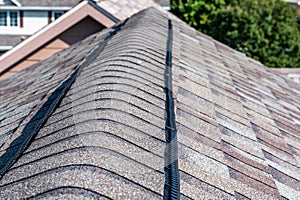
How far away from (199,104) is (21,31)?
57.1ft

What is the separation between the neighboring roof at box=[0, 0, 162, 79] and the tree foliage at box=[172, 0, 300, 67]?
35.5 ft

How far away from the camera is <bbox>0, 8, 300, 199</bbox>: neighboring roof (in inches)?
91.4

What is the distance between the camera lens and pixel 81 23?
9.66m

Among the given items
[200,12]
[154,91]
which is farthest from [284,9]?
[154,91]

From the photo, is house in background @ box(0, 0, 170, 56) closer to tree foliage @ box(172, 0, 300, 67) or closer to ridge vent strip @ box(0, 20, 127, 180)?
tree foliage @ box(172, 0, 300, 67)

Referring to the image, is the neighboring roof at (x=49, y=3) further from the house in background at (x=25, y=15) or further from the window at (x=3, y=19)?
the window at (x=3, y=19)

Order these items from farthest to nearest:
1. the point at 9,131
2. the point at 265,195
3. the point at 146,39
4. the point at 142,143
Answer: the point at 146,39 < the point at 9,131 < the point at 265,195 < the point at 142,143

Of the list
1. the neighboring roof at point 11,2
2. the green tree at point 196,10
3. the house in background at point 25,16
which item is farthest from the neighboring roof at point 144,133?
the green tree at point 196,10

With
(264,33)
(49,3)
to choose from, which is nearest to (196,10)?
(264,33)

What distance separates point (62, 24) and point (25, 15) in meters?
12.1

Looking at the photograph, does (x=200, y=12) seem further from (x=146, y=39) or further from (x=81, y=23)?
(x=146, y=39)

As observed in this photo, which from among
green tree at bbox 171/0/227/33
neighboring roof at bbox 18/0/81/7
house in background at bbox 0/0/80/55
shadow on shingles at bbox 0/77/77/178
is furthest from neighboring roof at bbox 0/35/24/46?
shadow on shingles at bbox 0/77/77/178

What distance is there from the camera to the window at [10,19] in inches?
812

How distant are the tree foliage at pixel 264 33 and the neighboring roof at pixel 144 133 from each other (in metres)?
15.4
